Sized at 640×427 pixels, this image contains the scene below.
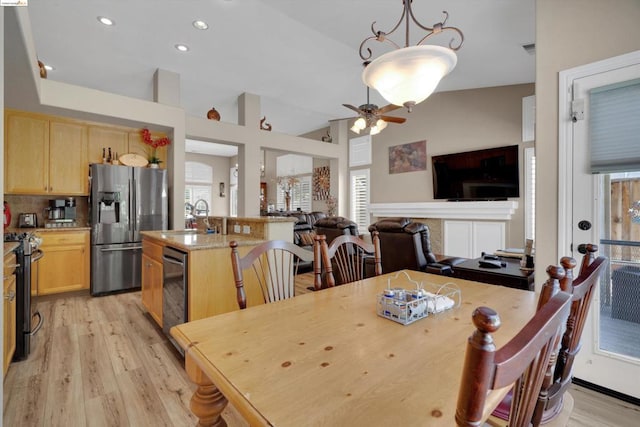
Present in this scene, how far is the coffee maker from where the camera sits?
4.14 m

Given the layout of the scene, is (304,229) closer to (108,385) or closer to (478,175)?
(478,175)

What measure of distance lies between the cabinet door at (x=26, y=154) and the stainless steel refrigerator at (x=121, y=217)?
2.01 ft

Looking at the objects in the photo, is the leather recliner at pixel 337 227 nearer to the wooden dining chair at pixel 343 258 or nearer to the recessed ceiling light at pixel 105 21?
the wooden dining chair at pixel 343 258

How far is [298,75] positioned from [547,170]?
12.0ft

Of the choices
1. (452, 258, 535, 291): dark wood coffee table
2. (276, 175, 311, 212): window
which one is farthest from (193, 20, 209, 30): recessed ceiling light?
(276, 175, 311, 212): window

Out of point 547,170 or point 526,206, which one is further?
point 526,206

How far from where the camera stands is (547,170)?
2.16 meters

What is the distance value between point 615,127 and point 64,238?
5.66 m

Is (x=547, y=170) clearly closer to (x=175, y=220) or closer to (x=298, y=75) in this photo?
(x=298, y=75)

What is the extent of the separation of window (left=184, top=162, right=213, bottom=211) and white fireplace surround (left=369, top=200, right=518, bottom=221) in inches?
260

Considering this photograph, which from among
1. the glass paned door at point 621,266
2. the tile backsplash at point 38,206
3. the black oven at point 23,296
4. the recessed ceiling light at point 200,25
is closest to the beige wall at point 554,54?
the glass paned door at point 621,266

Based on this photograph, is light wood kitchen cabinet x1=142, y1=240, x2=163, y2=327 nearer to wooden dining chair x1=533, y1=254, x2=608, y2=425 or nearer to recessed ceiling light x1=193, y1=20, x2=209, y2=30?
recessed ceiling light x1=193, y1=20, x2=209, y2=30

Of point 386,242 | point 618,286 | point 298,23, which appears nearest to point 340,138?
point 298,23

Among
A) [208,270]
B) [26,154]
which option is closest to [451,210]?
[208,270]
